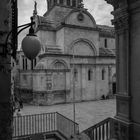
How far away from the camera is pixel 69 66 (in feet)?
72.5

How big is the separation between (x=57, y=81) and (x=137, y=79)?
16.3 m

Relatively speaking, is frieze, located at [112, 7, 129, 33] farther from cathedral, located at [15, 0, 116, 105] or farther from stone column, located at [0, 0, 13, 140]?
cathedral, located at [15, 0, 116, 105]

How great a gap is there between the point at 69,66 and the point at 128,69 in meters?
16.4

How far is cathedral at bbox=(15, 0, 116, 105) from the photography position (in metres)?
20.7

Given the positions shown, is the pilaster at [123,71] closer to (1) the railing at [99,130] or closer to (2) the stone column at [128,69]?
(2) the stone column at [128,69]

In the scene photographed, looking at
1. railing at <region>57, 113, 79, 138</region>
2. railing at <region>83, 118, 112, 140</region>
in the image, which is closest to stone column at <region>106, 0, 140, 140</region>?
railing at <region>83, 118, 112, 140</region>

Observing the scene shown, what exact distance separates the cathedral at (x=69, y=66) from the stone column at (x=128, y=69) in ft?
44.7

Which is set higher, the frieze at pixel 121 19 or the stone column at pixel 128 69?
the frieze at pixel 121 19

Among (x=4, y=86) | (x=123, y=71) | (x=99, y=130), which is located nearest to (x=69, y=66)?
(x=99, y=130)

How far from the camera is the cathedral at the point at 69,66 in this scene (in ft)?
68.0

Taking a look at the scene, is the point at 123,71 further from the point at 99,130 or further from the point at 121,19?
the point at 99,130

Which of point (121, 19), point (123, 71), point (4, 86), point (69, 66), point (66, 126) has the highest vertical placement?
point (121, 19)

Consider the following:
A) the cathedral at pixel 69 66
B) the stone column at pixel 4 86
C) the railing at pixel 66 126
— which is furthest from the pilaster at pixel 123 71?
the cathedral at pixel 69 66

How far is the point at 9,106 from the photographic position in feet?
10.6
